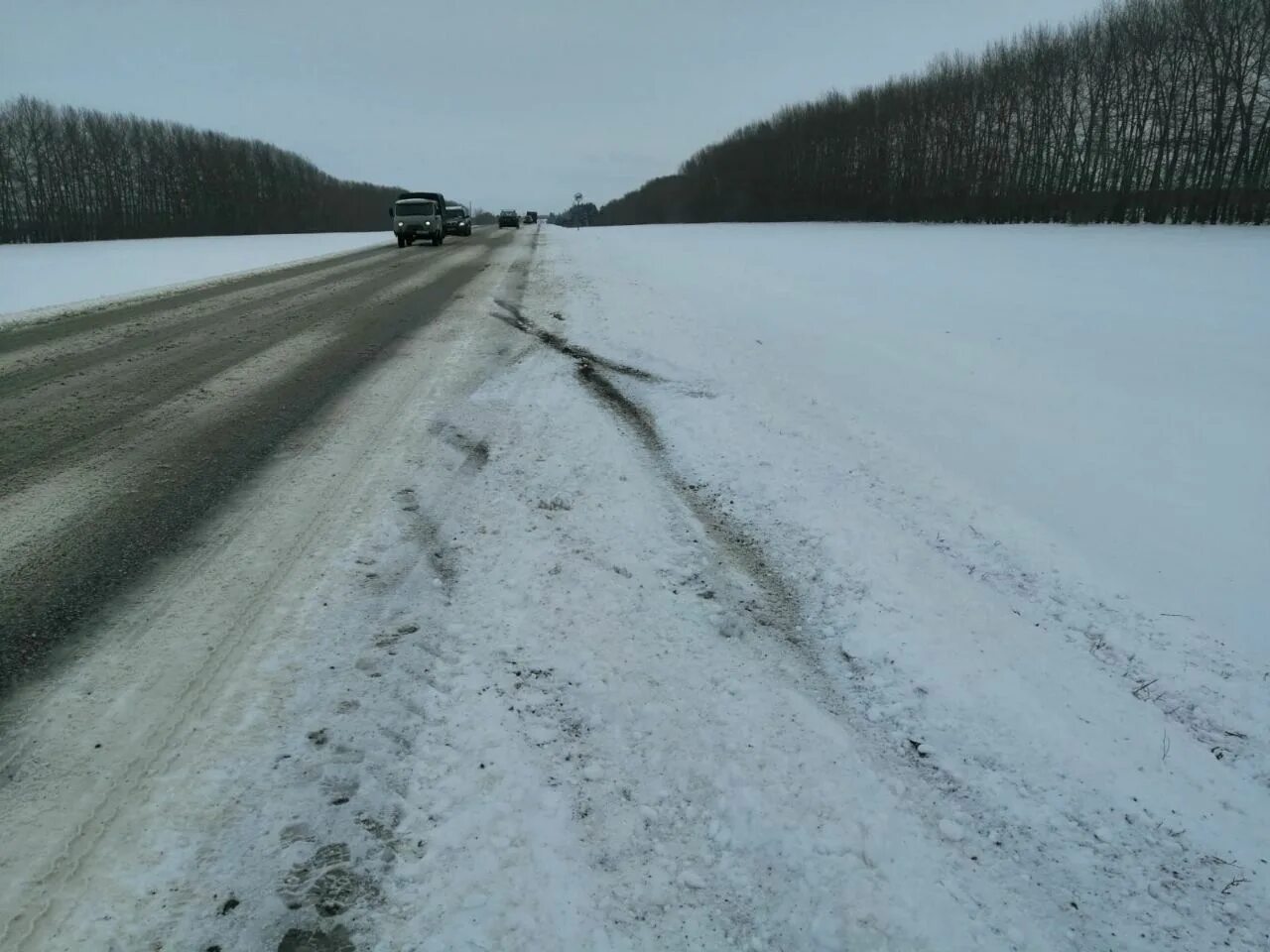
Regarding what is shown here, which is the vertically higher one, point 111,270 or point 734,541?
point 111,270

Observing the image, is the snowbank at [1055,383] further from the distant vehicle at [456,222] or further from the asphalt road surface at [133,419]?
the distant vehicle at [456,222]

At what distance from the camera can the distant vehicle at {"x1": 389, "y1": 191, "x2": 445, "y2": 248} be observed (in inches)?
1136

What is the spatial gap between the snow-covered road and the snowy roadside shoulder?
2 centimetres

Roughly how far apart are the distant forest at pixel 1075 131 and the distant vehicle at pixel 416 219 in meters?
35.4

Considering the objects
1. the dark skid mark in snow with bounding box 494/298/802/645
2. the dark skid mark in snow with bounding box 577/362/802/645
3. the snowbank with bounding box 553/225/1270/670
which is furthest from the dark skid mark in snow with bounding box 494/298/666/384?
the dark skid mark in snow with bounding box 577/362/802/645

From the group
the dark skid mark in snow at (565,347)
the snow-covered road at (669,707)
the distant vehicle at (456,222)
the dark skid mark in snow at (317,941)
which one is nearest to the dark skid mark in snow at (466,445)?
the snow-covered road at (669,707)

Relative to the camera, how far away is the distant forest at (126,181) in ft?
201

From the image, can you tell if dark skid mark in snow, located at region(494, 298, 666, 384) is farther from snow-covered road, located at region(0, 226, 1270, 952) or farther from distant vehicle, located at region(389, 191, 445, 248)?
distant vehicle, located at region(389, 191, 445, 248)

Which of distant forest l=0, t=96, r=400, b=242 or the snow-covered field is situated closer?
the snow-covered field

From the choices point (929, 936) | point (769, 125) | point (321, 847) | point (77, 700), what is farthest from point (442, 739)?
point (769, 125)

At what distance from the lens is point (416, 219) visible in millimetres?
28969

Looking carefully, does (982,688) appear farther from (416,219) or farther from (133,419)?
(416,219)

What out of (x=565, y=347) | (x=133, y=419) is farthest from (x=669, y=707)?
(x=565, y=347)

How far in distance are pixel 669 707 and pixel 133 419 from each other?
581 centimetres
